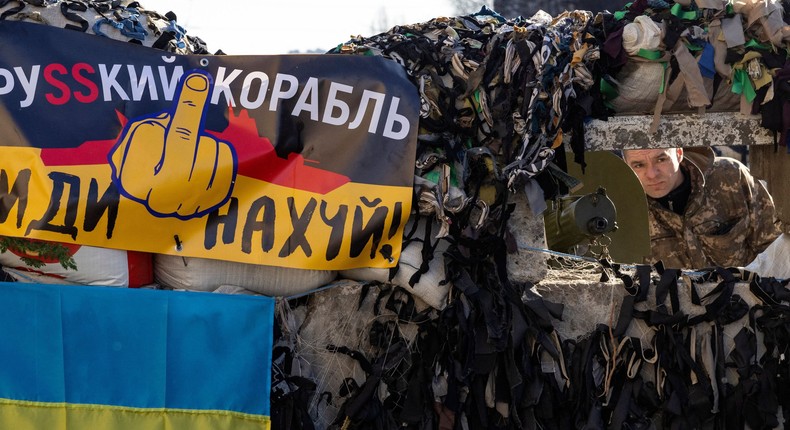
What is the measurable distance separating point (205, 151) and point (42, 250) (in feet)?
2.79

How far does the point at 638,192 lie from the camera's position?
6.47m

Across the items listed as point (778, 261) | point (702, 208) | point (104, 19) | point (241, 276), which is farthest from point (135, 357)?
point (702, 208)

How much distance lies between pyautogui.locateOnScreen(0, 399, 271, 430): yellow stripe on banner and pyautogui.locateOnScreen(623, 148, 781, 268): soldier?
162 inches

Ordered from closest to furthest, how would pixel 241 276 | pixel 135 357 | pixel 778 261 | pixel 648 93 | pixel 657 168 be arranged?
pixel 135 357
pixel 241 276
pixel 648 93
pixel 778 261
pixel 657 168

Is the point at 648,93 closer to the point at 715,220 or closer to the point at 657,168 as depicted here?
the point at 657,168

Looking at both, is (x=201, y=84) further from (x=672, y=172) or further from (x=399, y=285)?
(x=672, y=172)

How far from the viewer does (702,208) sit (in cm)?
730

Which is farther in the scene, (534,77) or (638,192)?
(638,192)

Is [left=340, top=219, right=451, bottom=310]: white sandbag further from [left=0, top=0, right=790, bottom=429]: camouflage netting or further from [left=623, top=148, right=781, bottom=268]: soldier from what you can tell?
[left=623, top=148, right=781, bottom=268]: soldier

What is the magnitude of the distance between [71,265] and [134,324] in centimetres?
39

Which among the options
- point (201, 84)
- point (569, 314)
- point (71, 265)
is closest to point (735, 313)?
point (569, 314)

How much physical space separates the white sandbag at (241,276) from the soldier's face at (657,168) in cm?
359

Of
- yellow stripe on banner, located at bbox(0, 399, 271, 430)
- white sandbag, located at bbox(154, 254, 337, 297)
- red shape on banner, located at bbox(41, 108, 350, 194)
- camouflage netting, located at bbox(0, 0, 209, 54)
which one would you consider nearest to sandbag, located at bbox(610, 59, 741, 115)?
red shape on banner, located at bbox(41, 108, 350, 194)

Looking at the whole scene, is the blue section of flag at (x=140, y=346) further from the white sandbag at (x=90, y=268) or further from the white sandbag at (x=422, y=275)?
the white sandbag at (x=422, y=275)
